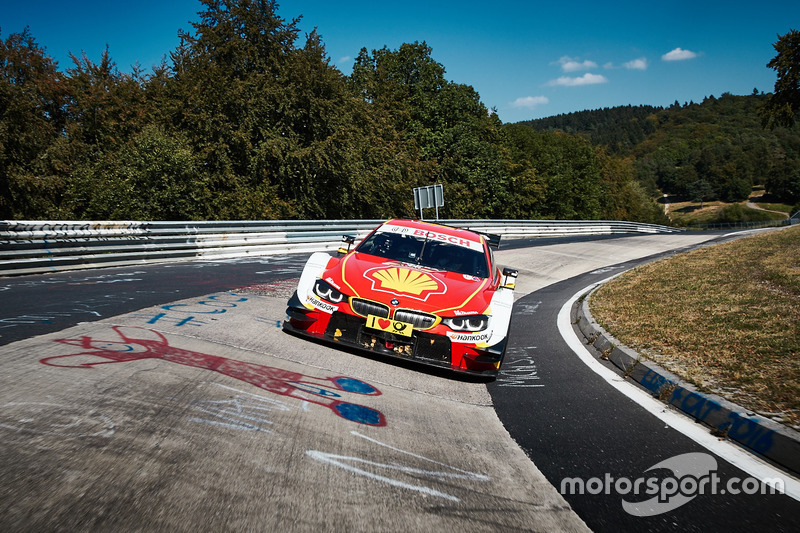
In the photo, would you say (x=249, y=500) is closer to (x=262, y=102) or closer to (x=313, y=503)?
(x=313, y=503)

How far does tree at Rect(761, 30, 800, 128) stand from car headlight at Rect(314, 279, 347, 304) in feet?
94.0

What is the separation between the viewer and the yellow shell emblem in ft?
17.3

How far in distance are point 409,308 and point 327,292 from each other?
930 mm

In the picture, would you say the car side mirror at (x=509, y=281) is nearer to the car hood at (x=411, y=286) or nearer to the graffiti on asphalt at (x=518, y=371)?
the car hood at (x=411, y=286)

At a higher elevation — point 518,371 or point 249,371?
point 249,371

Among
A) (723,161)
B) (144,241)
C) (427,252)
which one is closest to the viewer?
(427,252)

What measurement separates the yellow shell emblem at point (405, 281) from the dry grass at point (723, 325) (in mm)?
2379

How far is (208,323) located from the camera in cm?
595

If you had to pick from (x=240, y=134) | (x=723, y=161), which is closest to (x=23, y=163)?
(x=240, y=134)

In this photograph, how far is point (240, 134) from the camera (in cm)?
2522

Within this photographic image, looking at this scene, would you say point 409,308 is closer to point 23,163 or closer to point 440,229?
point 440,229

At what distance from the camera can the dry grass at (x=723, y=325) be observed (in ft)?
13.9

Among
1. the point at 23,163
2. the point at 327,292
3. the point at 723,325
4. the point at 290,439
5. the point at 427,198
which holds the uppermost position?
the point at 23,163

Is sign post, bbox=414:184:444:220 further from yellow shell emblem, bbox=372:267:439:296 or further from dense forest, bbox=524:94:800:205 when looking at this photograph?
dense forest, bbox=524:94:800:205
